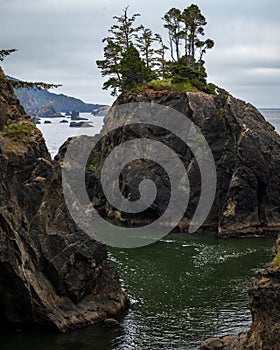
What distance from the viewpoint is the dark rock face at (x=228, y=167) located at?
66250mm

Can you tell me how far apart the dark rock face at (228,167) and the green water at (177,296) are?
4488mm

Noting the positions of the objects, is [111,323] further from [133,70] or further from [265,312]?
[133,70]

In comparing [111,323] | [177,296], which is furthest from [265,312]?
[177,296]

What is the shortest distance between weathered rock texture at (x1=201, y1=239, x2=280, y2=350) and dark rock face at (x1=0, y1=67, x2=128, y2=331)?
12221mm

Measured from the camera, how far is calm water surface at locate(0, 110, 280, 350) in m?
33.9

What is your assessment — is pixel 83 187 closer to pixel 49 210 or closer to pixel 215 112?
pixel 215 112

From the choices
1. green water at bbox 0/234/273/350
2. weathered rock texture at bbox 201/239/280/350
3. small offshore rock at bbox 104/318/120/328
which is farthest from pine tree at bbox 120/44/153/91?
weathered rock texture at bbox 201/239/280/350

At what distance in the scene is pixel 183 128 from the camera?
72938 mm

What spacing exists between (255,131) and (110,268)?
35073 mm

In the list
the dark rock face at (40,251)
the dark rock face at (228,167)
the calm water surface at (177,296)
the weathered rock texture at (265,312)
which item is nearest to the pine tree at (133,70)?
the dark rock face at (228,167)

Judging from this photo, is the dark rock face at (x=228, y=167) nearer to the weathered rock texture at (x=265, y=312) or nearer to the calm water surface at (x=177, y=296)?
the calm water surface at (x=177, y=296)

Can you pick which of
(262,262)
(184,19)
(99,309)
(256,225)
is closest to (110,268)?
(99,309)

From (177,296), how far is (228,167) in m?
29.5

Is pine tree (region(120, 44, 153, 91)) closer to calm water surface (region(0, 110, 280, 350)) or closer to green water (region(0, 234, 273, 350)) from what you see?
calm water surface (region(0, 110, 280, 350))
